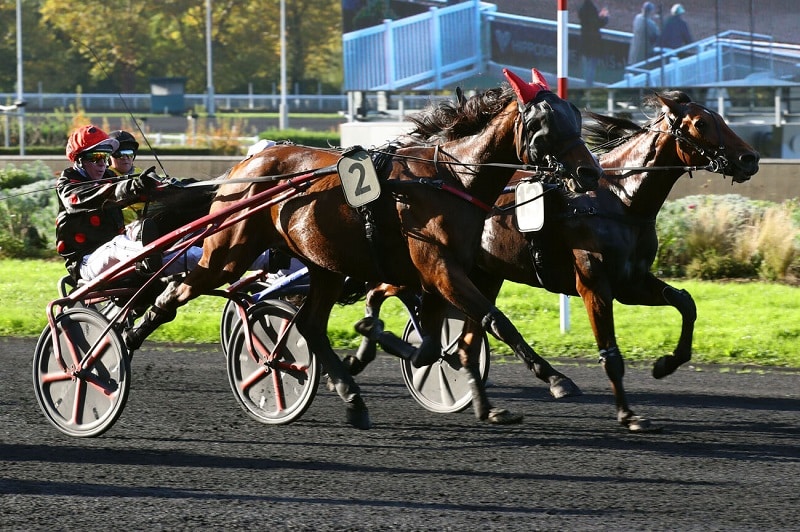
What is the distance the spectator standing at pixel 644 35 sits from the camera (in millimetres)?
23969

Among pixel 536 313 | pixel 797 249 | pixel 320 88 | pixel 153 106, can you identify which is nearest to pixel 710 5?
pixel 797 249

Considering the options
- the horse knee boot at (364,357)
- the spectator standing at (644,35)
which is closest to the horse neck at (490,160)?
the horse knee boot at (364,357)

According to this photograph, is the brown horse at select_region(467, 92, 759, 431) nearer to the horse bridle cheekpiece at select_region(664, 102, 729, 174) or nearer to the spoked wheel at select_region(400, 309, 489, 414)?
the horse bridle cheekpiece at select_region(664, 102, 729, 174)

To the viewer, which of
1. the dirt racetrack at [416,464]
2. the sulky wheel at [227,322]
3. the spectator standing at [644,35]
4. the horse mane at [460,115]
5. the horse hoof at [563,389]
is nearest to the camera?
the dirt racetrack at [416,464]

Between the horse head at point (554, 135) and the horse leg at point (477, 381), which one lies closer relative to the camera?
the horse head at point (554, 135)

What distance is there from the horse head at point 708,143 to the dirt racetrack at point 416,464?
1.29m

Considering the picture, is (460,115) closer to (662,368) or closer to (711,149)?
(711,149)

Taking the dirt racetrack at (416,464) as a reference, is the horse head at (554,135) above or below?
above

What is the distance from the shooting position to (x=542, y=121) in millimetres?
5527

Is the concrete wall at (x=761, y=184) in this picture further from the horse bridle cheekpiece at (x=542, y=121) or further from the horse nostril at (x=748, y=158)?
the horse bridle cheekpiece at (x=542, y=121)

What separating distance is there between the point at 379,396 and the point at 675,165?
6.99 ft

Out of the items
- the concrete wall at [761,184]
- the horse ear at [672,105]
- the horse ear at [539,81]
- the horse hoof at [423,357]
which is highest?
the horse ear at [539,81]

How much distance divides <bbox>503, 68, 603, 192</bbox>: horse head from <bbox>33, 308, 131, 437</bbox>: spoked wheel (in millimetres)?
2197

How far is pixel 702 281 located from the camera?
11.0m
